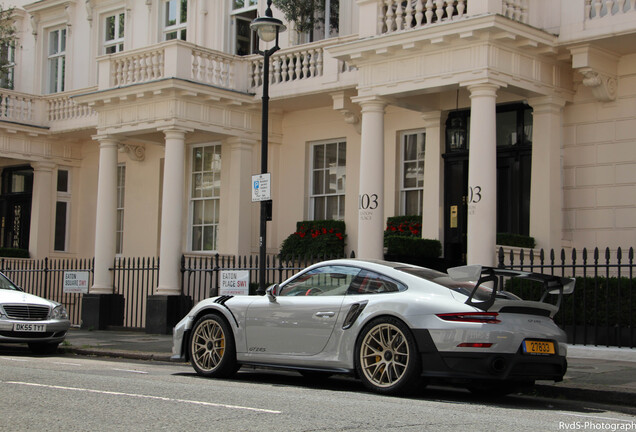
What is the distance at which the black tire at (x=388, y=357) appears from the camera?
30.3 feet

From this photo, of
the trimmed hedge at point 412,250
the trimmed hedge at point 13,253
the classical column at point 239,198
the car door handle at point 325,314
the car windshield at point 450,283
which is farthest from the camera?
the trimmed hedge at point 13,253

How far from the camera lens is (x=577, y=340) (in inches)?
561

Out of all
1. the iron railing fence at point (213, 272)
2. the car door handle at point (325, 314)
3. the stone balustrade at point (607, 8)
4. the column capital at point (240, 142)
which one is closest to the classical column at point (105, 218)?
the iron railing fence at point (213, 272)

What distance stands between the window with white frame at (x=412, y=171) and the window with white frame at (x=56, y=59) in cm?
1187

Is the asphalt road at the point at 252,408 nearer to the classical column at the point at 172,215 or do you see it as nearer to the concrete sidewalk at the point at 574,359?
the concrete sidewalk at the point at 574,359

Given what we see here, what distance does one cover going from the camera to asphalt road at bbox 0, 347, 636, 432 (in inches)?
283

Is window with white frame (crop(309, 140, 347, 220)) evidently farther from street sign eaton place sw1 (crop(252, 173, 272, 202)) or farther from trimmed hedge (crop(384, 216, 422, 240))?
street sign eaton place sw1 (crop(252, 173, 272, 202))

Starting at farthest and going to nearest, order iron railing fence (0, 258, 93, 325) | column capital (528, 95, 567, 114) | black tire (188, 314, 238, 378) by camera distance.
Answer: iron railing fence (0, 258, 93, 325), column capital (528, 95, 567, 114), black tire (188, 314, 238, 378)

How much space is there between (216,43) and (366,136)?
7.38 meters

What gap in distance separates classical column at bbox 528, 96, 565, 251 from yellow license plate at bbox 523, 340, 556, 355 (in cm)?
747

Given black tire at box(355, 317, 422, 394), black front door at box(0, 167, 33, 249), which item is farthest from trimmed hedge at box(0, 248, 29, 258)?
black tire at box(355, 317, 422, 394)

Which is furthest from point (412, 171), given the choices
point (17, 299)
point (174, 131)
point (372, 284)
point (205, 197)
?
point (372, 284)

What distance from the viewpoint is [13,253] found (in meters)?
25.8

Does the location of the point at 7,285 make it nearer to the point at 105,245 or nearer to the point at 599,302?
the point at 105,245
